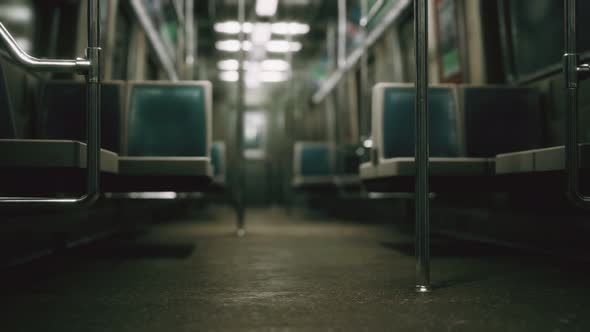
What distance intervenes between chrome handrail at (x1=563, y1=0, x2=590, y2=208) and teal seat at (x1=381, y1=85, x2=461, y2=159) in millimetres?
1624

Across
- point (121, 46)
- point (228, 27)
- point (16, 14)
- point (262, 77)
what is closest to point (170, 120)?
point (16, 14)

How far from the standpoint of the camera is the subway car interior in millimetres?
1758

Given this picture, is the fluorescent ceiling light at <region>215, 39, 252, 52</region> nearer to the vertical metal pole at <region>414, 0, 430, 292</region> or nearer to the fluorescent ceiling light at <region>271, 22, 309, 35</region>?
the fluorescent ceiling light at <region>271, 22, 309, 35</region>

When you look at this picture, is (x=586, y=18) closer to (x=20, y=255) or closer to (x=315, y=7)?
(x=20, y=255)

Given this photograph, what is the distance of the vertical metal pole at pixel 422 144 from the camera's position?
6.31 feet

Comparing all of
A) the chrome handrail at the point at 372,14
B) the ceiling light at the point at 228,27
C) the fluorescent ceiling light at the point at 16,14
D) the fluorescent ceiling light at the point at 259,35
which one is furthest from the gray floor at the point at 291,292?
the ceiling light at the point at 228,27

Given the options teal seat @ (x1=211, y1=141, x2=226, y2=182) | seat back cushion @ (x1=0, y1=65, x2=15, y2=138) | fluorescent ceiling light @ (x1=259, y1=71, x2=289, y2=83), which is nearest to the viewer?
seat back cushion @ (x1=0, y1=65, x2=15, y2=138)

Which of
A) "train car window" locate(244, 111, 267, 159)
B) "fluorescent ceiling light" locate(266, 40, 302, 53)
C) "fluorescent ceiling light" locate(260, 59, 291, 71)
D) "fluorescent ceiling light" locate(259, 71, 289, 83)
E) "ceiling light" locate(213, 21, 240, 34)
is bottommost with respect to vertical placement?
"train car window" locate(244, 111, 267, 159)

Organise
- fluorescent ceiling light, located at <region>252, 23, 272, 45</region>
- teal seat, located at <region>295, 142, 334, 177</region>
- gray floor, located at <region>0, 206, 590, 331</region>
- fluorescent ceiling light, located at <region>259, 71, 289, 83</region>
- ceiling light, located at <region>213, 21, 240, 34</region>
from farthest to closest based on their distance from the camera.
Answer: fluorescent ceiling light, located at <region>259, 71, 289, 83</region> < ceiling light, located at <region>213, 21, 240, 34</region> < fluorescent ceiling light, located at <region>252, 23, 272, 45</region> < teal seat, located at <region>295, 142, 334, 177</region> < gray floor, located at <region>0, 206, 590, 331</region>

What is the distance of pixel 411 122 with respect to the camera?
3615 mm

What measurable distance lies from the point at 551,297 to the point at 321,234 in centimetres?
300

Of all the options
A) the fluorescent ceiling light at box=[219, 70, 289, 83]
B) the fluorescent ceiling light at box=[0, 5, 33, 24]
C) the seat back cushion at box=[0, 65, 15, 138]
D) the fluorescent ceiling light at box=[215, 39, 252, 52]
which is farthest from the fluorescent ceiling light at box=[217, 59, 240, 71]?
the seat back cushion at box=[0, 65, 15, 138]

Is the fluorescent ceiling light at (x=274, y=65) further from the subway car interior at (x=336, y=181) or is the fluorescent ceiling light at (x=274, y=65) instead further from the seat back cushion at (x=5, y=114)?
the seat back cushion at (x=5, y=114)

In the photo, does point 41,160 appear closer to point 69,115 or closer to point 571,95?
point 69,115
